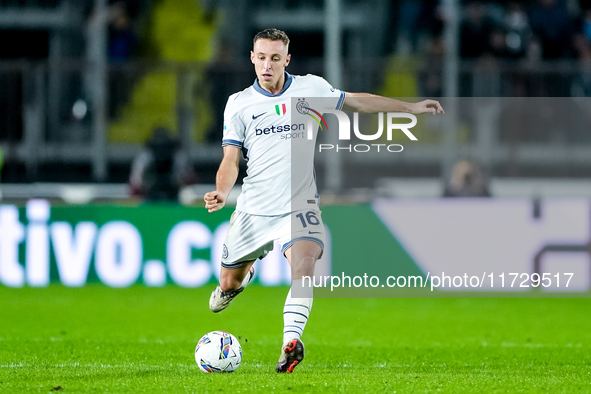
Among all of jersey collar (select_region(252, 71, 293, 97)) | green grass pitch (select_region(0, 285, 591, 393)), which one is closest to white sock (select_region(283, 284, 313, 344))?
green grass pitch (select_region(0, 285, 591, 393))

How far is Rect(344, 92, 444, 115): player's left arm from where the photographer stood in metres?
6.42

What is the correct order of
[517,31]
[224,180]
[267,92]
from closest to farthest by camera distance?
[224,180], [267,92], [517,31]

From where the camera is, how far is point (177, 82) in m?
12.8

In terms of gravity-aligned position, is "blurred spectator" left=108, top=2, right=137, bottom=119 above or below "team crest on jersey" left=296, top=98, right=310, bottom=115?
above

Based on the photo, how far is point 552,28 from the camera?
14148 millimetres

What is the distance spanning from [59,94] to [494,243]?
5.84 m

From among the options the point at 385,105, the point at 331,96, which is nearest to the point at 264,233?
the point at 331,96

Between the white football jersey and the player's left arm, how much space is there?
1.08 ft

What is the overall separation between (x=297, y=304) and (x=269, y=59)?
154cm

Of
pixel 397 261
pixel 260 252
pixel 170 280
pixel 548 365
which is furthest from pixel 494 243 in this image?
pixel 260 252

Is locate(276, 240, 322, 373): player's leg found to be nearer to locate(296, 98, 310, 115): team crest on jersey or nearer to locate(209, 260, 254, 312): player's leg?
locate(209, 260, 254, 312): player's leg

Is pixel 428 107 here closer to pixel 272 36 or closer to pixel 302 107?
pixel 302 107

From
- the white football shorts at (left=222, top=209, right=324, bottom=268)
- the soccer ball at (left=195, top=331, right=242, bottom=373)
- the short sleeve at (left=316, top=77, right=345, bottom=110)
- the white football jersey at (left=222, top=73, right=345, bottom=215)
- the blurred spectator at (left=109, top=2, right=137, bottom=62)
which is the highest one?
the blurred spectator at (left=109, top=2, right=137, bottom=62)

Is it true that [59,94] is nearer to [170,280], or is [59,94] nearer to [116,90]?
[116,90]
